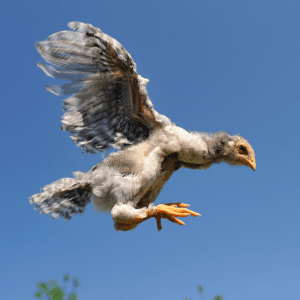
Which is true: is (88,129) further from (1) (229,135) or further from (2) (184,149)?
(1) (229,135)

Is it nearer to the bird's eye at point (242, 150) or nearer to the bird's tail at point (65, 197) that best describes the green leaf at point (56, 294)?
the bird's tail at point (65, 197)

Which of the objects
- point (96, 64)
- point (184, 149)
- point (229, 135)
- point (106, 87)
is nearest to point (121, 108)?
point (106, 87)

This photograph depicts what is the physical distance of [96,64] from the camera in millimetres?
3576

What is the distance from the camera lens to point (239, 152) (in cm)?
382

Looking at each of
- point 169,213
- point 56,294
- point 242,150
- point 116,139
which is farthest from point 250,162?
point 56,294

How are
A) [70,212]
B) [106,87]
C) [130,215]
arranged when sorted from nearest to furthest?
[130,215]
[106,87]
[70,212]

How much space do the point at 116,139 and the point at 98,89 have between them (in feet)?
2.14

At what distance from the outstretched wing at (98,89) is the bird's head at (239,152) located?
800mm

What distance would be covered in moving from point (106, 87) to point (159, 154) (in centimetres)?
102

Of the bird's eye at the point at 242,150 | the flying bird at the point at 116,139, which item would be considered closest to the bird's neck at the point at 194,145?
the flying bird at the point at 116,139

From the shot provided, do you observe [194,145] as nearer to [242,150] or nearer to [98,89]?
[242,150]

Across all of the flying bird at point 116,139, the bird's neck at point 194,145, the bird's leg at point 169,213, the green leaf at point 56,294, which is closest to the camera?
the bird's leg at point 169,213

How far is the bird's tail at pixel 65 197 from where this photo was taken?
12.5 feet

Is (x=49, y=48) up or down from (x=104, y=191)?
up
